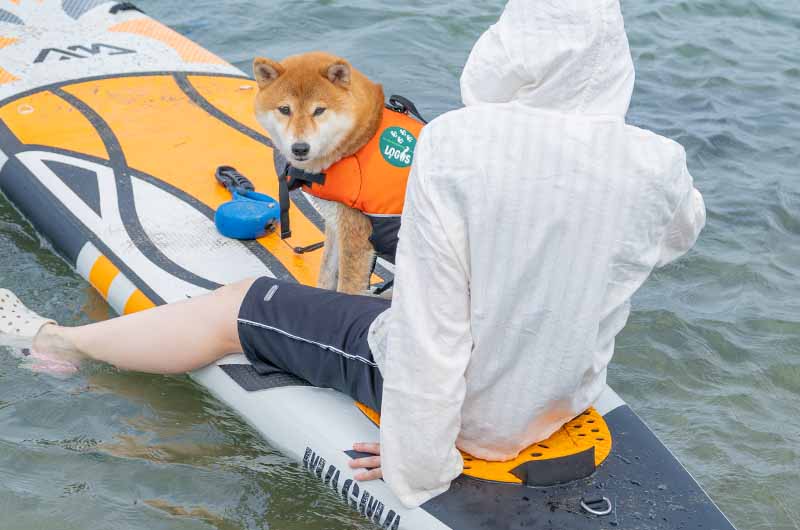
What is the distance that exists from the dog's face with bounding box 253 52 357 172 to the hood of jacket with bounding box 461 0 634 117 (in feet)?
4.65

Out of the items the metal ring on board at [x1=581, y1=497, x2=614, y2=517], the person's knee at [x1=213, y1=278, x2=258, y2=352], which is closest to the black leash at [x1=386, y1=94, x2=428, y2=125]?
the person's knee at [x1=213, y1=278, x2=258, y2=352]

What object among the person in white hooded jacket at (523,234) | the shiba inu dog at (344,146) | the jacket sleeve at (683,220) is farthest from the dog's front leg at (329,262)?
the jacket sleeve at (683,220)

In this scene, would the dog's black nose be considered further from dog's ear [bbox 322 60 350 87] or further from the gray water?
the gray water

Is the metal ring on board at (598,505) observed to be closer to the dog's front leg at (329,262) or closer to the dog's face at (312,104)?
the dog's front leg at (329,262)

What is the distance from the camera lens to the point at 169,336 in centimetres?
306

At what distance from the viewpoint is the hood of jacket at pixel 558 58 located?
1846mm

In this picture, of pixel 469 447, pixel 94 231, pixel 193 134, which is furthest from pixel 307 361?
pixel 193 134

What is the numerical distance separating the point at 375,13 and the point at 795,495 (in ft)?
19.3

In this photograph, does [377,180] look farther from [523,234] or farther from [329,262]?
[523,234]

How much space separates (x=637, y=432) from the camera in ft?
9.61

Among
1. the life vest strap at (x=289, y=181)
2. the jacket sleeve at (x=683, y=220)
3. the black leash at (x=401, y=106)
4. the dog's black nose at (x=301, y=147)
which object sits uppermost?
the jacket sleeve at (x=683, y=220)

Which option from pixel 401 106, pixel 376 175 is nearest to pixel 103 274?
pixel 376 175

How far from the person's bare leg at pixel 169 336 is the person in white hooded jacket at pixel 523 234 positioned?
83cm

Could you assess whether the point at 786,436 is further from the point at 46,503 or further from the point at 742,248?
the point at 46,503
